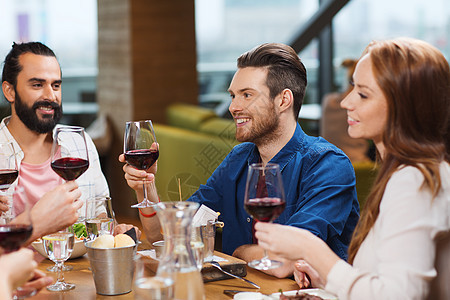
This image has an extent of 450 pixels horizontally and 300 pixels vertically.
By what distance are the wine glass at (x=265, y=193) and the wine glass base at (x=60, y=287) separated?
594mm

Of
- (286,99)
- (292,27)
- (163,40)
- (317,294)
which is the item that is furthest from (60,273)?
(292,27)

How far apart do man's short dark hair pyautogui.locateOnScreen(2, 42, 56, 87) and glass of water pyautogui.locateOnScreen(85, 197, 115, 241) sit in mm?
1181

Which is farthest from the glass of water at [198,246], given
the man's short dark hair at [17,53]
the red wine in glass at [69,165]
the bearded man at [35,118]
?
the man's short dark hair at [17,53]

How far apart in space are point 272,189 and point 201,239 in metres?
0.33

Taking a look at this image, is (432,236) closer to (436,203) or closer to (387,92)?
(436,203)

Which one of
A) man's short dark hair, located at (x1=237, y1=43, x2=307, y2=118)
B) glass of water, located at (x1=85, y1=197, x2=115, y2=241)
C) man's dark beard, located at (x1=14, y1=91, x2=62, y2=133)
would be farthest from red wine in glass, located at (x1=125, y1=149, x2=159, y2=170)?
man's dark beard, located at (x1=14, y1=91, x2=62, y2=133)

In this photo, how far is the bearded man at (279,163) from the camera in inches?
83.0

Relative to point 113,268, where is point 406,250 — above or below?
above

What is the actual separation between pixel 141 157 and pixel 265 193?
2.28ft

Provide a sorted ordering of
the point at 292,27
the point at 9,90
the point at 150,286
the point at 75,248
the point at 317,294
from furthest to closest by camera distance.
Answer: the point at 292,27
the point at 9,90
the point at 75,248
the point at 317,294
the point at 150,286

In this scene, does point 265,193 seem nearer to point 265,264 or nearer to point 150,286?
point 265,264

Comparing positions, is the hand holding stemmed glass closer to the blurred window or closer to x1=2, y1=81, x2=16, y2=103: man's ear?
x1=2, y1=81, x2=16, y2=103: man's ear

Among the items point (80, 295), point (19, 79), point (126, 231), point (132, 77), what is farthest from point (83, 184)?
point (132, 77)

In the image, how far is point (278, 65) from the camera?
7.80 feet
